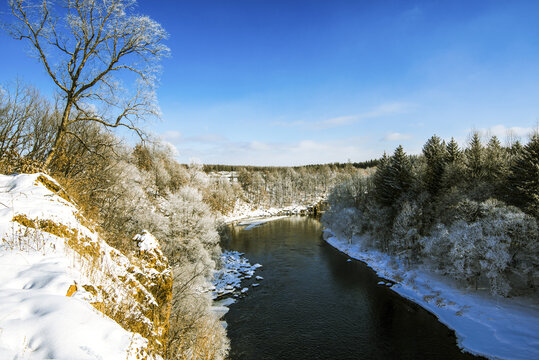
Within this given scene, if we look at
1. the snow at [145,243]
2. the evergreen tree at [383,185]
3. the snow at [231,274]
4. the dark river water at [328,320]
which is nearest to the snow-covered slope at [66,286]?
the snow at [145,243]

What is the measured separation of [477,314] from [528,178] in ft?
42.2

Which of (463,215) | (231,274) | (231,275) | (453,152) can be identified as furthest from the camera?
(453,152)

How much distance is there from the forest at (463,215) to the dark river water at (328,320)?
658 centimetres

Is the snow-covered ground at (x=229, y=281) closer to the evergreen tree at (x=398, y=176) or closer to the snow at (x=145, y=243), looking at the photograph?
the snow at (x=145, y=243)

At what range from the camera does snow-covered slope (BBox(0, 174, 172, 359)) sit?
3.12m

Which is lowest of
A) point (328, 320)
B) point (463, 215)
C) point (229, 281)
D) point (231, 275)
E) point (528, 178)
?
point (328, 320)

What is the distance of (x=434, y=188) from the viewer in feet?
117

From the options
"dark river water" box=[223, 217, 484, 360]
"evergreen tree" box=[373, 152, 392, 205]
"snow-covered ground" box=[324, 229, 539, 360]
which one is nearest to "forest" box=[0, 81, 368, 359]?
"dark river water" box=[223, 217, 484, 360]

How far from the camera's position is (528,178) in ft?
76.7

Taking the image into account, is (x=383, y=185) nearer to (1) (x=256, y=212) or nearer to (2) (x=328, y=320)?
(2) (x=328, y=320)

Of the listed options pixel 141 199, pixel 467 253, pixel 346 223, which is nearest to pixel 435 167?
pixel 467 253

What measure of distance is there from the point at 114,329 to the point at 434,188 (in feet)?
132

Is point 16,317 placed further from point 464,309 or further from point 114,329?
point 464,309

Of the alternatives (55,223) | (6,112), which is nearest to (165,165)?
(6,112)
